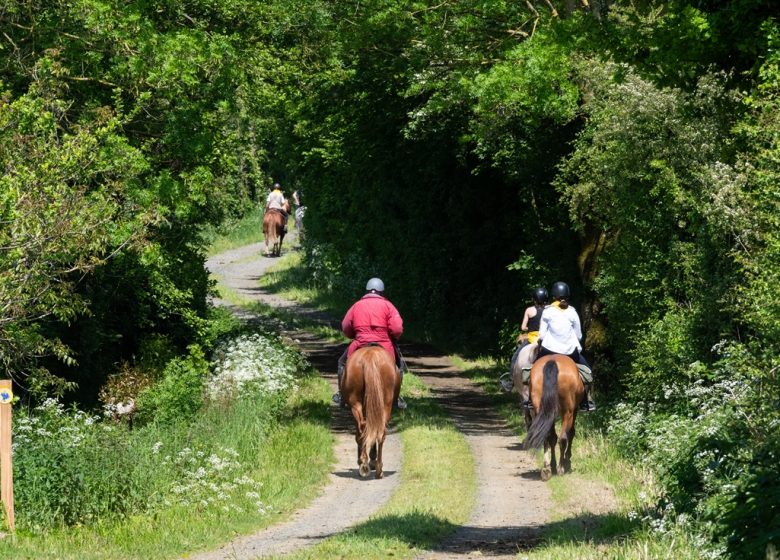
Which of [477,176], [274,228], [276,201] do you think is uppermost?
[477,176]

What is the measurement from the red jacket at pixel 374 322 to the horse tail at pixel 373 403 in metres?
0.49

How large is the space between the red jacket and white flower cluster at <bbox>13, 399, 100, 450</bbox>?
3.89 m

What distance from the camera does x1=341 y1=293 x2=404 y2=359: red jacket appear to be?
58.6ft

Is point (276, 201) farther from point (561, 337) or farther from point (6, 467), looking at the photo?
point (6, 467)

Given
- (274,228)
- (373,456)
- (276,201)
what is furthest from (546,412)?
(274,228)

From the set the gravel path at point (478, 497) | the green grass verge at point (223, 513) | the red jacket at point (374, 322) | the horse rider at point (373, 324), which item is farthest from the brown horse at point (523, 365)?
the green grass verge at point (223, 513)

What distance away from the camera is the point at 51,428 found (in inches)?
682

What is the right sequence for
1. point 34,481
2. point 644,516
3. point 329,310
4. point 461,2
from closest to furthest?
point 644,516
point 34,481
point 461,2
point 329,310

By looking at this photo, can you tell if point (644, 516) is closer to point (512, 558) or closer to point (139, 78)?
point (512, 558)

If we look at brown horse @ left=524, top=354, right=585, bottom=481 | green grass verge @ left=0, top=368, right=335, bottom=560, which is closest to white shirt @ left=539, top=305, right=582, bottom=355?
brown horse @ left=524, top=354, right=585, bottom=481

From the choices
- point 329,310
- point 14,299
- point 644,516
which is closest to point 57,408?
point 14,299

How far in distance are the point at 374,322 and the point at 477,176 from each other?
14.0m

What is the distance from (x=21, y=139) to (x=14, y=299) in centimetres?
225

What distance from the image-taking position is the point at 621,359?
21984 millimetres
